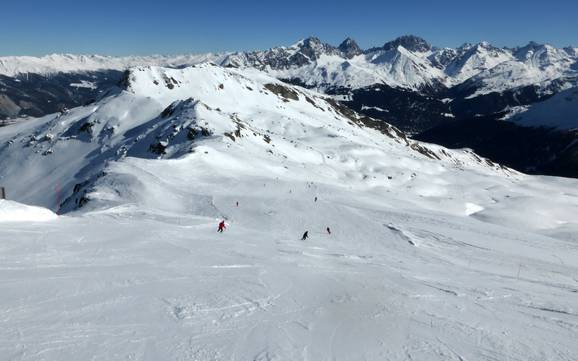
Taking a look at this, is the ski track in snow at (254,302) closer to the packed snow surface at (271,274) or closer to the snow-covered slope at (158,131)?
the packed snow surface at (271,274)

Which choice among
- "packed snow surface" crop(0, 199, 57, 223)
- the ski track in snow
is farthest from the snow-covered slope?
the ski track in snow

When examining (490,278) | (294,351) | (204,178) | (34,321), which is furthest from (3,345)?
(204,178)

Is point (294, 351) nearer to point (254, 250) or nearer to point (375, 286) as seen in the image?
point (375, 286)

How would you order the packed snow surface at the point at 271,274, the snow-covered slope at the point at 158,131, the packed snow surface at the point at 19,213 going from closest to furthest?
the packed snow surface at the point at 271,274, the packed snow surface at the point at 19,213, the snow-covered slope at the point at 158,131

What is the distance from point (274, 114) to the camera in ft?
408

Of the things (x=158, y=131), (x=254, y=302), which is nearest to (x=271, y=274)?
(x=254, y=302)

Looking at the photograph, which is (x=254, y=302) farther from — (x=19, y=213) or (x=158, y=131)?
(x=158, y=131)

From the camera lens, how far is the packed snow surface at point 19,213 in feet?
88.3

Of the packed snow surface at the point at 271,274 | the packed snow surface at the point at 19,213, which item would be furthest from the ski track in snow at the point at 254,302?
the packed snow surface at the point at 19,213

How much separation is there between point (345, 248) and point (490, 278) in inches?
354

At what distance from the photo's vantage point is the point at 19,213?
27828 millimetres

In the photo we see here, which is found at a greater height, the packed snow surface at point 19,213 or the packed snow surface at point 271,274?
the packed snow surface at point 19,213

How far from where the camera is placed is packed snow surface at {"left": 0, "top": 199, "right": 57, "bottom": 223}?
26.9 meters

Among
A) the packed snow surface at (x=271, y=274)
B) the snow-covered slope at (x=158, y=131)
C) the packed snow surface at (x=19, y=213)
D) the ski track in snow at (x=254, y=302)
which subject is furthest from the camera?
the snow-covered slope at (x=158, y=131)
